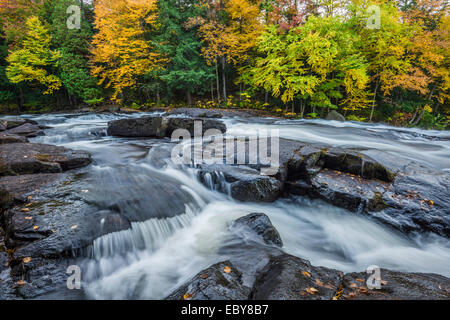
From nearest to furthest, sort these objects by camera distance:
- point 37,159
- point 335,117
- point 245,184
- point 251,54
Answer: point 37,159 → point 245,184 → point 335,117 → point 251,54

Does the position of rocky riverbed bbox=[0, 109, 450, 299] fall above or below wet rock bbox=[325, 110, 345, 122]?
below

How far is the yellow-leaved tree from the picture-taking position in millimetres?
14719

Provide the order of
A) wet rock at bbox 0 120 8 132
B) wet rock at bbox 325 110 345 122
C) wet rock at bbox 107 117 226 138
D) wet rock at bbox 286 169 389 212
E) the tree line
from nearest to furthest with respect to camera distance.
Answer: wet rock at bbox 286 169 389 212 → wet rock at bbox 0 120 8 132 → wet rock at bbox 107 117 226 138 → the tree line → wet rock at bbox 325 110 345 122

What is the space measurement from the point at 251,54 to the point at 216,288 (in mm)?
17381

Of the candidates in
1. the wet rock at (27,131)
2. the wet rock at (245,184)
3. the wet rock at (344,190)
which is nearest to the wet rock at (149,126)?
the wet rock at (27,131)

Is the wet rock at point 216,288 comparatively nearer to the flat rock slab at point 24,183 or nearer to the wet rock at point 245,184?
the wet rock at point 245,184

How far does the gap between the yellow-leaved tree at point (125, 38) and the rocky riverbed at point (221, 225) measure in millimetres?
12095

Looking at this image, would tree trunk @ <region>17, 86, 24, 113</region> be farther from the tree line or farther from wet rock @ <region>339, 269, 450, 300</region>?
wet rock @ <region>339, 269, 450, 300</region>

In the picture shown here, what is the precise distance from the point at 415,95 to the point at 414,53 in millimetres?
3991

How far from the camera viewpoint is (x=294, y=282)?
203 cm

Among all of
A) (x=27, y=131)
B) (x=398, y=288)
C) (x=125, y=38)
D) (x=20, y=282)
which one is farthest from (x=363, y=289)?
(x=125, y=38)

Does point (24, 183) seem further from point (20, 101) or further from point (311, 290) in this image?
point (20, 101)

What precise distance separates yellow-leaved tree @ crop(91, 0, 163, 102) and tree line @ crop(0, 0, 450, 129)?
3.1 inches

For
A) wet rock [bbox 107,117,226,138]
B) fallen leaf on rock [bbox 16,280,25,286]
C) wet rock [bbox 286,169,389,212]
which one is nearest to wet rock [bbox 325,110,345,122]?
wet rock [bbox 107,117,226,138]
